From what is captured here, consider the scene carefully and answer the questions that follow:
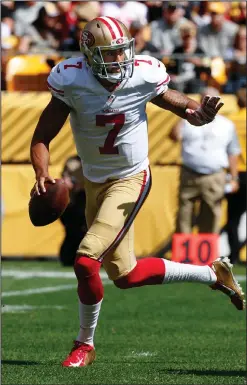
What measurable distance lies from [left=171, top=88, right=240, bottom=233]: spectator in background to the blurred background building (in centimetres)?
50

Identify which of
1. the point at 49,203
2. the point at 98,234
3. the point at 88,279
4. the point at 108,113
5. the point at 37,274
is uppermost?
the point at 108,113

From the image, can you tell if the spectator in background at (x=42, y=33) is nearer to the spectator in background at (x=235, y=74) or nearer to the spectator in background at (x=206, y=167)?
the spectator in background at (x=235, y=74)

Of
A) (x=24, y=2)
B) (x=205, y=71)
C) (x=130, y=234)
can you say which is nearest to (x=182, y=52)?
(x=205, y=71)

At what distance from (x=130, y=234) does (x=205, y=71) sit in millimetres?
6785

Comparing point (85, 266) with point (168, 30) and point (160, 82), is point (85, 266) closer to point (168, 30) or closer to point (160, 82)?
point (160, 82)

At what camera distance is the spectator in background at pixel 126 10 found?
13.3 meters

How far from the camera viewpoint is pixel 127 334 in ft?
20.6

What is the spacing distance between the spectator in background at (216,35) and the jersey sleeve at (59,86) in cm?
781

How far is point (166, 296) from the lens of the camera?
820 cm

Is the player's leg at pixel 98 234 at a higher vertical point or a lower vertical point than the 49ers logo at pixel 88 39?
lower

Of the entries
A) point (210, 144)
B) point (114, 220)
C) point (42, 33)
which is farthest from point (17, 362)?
point (42, 33)

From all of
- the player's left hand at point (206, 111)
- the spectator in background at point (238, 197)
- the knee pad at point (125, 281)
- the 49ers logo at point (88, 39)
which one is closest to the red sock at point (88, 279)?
the knee pad at point (125, 281)

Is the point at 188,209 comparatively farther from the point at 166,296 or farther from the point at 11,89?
the point at 11,89

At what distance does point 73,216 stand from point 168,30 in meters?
3.70
